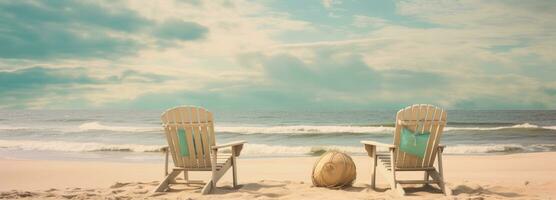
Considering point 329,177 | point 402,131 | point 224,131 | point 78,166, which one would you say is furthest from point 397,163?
point 224,131

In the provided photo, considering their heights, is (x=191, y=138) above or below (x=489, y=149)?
above

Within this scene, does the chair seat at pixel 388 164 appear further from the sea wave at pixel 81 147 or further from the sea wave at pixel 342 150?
the sea wave at pixel 81 147

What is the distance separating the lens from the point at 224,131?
76.3 ft

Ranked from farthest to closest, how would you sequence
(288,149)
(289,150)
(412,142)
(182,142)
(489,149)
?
(288,149) → (289,150) → (489,149) → (182,142) → (412,142)

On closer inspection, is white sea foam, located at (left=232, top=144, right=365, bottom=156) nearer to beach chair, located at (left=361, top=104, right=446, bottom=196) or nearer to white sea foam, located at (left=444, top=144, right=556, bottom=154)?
white sea foam, located at (left=444, top=144, right=556, bottom=154)

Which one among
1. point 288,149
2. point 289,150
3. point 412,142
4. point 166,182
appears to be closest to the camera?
point 412,142

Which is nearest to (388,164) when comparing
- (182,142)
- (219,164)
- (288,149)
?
(219,164)

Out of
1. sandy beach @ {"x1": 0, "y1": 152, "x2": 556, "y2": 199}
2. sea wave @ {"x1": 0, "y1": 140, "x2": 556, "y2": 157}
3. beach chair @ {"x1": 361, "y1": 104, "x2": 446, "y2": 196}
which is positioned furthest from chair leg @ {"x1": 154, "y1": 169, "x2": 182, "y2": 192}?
sea wave @ {"x1": 0, "y1": 140, "x2": 556, "y2": 157}

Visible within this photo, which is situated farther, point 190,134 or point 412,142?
point 190,134

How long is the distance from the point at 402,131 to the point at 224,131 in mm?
17842

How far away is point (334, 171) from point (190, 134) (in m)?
1.85

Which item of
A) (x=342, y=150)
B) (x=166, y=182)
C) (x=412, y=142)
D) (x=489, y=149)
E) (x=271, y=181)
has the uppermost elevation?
(x=412, y=142)

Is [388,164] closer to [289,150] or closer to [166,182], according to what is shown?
[166,182]

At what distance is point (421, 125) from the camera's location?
Answer: 5914 millimetres
